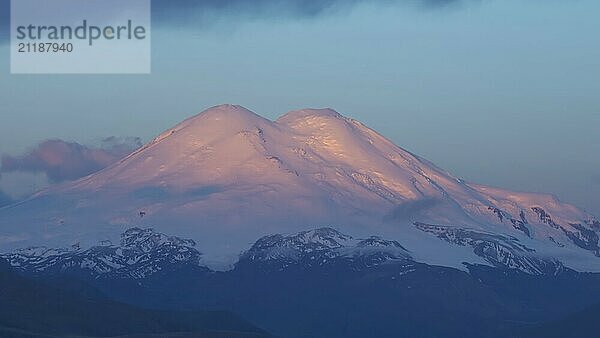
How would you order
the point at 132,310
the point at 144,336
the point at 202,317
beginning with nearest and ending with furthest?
the point at 144,336 → the point at 132,310 → the point at 202,317

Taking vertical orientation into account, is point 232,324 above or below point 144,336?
below

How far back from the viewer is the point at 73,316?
17000 cm

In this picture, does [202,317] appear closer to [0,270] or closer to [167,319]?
[167,319]

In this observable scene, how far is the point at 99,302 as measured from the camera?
183m

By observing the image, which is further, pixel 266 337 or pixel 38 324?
pixel 266 337

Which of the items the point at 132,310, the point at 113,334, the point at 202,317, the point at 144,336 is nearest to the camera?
the point at 144,336

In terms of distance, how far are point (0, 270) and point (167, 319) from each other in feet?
68.7

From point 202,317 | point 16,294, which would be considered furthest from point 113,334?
point 202,317

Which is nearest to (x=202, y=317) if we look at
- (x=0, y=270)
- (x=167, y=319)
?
(x=167, y=319)

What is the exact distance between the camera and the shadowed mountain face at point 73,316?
525 feet

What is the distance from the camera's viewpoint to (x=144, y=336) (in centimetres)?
15162

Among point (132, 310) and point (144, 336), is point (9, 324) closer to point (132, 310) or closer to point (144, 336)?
point (144, 336)

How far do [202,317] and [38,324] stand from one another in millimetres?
42533

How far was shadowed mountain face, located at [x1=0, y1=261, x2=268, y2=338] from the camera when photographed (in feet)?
525
